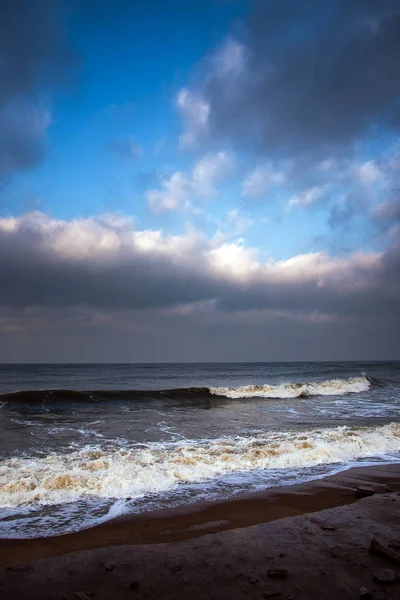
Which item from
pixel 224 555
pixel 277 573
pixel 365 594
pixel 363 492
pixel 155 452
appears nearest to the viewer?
pixel 365 594

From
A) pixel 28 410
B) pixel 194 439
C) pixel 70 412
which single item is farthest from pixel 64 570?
pixel 28 410

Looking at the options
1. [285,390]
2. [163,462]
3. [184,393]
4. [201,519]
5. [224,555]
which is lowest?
[285,390]

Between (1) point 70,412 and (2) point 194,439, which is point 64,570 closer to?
(2) point 194,439

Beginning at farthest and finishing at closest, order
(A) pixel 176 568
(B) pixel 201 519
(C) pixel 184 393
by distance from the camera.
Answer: (C) pixel 184 393 < (B) pixel 201 519 < (A) pixel 176 568

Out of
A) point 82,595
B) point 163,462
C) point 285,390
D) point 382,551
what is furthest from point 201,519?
point 285,390

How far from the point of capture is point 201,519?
253 inches

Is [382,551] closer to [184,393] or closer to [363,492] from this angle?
[363,492]

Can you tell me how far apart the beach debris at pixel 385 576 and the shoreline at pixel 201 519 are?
236cm

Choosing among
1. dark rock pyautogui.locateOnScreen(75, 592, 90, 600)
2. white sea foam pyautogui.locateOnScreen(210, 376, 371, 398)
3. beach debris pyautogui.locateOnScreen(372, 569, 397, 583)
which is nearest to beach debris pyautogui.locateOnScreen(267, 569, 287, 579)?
beach debris pyautogui.locateOnScreen(372, 569, 397, 583)

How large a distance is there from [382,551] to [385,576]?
646 mm

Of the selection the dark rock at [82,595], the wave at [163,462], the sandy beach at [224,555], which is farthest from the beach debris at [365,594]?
the wave at [163,462]

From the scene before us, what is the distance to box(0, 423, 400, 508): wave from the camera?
7.75 meters

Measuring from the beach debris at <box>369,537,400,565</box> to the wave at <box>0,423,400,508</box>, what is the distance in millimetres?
4685

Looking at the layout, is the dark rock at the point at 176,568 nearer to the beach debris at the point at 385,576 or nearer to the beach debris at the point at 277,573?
the beach debris at the point at 277,573
